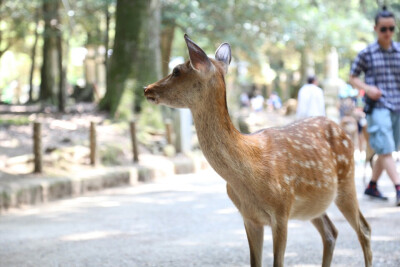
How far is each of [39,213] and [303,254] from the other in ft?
14.5

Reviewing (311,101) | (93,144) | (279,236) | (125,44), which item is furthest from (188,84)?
(125,44)

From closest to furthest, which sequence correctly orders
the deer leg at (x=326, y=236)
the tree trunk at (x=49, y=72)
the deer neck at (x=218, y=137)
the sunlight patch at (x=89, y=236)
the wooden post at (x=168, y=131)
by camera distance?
the deer neck at (x=218, y=137), the deer leg at (x=326, y=236), the sunlight patch at (x=89, y=236), the wooden post at (x=168, y=131), the tree trunk at (x=49, y=72)

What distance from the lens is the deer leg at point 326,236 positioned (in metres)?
4.62

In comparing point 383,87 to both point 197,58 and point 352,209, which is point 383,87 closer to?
point 352,209

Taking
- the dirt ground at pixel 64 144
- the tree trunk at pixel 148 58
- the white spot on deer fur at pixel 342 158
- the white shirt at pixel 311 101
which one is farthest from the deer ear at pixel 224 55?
the tree trunk at pixel 148 58

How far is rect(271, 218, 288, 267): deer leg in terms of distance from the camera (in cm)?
373

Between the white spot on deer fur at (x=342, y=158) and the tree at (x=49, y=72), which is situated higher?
the tree at (x=49, y=72)

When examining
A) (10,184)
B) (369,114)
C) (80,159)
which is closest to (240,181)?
(369,114)

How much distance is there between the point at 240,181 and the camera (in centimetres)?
369

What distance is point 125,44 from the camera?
16109 millimetres

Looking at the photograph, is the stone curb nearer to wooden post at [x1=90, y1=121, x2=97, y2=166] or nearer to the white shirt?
wooden post at [x1=90, y1=121, x2=97, y2=166]

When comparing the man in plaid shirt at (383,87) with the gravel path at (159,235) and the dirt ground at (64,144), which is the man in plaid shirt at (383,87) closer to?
the gravel path at (159,235)

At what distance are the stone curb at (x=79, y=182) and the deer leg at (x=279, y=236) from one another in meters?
5.82

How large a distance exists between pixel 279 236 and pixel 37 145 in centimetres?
732
